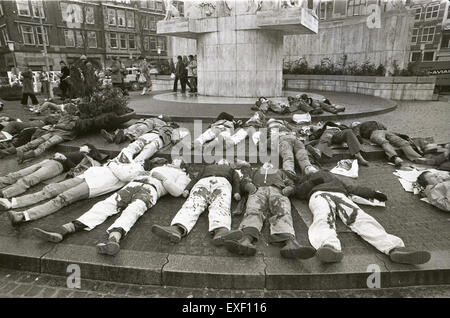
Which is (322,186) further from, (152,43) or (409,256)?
(152,43)

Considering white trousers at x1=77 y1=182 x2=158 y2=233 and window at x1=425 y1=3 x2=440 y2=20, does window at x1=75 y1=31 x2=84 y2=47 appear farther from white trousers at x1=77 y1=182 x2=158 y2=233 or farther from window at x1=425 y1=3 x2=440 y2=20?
window at x1=425 y1=3 x2=440 y2=20

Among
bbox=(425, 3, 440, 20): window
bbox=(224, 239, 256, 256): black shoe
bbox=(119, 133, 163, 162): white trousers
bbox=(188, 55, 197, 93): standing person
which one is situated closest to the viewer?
bbox=(224, 239, 256, 256): black shoe

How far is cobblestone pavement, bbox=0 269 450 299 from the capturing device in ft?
10.0

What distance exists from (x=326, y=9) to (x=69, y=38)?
32.0 m

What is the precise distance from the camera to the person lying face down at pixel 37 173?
4802mm

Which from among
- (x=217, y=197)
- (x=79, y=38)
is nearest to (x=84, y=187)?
(x=217, y=197)

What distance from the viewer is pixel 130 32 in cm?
4675

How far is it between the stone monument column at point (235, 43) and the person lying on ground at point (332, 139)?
20.9 feet

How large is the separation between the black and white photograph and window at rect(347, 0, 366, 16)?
1221cm

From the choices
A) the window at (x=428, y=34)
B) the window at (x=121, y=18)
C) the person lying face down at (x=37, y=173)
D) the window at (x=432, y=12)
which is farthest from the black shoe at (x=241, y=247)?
the window at (x=121, y=18)

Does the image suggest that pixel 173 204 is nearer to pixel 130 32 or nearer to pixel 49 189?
pixel 49 189

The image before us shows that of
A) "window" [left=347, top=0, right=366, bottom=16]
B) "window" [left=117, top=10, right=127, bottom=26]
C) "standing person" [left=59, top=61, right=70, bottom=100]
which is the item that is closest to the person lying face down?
"standing person" [left=59, top=61, right=70, bottom=100]

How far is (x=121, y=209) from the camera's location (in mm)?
4359

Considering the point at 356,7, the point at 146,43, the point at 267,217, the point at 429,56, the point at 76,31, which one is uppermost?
the point at 76,31
